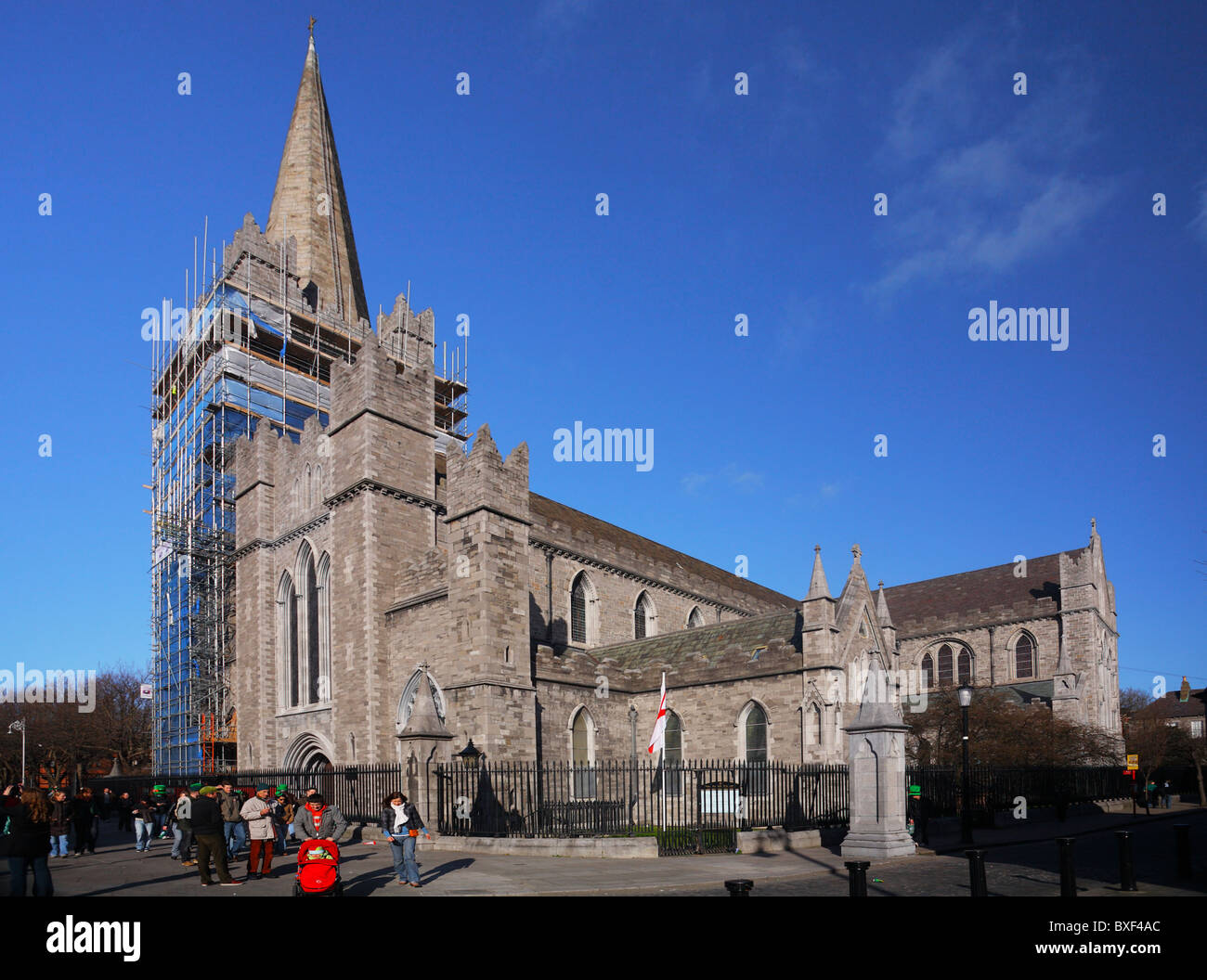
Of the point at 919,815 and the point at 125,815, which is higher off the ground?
the point at 919,815

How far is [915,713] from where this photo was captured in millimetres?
40500

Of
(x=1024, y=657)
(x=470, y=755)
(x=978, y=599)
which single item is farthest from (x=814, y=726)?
(x=978, y=599)

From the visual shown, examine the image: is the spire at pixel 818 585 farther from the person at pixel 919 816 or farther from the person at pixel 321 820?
the person at pixel 321 820

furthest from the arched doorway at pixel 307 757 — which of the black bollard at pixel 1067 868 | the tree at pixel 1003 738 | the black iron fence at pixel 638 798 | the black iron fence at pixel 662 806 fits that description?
the black bollard at pixel 1067 868

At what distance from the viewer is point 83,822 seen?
19.6m

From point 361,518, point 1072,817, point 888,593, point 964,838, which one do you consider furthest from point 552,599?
point 888,593

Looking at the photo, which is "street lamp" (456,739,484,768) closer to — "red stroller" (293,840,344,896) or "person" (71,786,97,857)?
"person" (71,786,97,857)

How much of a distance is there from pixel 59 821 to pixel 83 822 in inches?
64.4

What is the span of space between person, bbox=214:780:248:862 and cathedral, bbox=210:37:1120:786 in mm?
3983

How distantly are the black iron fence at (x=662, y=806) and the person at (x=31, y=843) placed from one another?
30.9 feet

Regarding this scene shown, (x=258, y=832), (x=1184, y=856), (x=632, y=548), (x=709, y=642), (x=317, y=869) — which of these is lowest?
(x=1184, y=856)

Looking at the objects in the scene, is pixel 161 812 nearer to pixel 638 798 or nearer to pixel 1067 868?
pixel 638 798

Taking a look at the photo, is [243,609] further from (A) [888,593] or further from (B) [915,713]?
(A) [888,593]

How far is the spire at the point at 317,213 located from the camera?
45.6 metres
